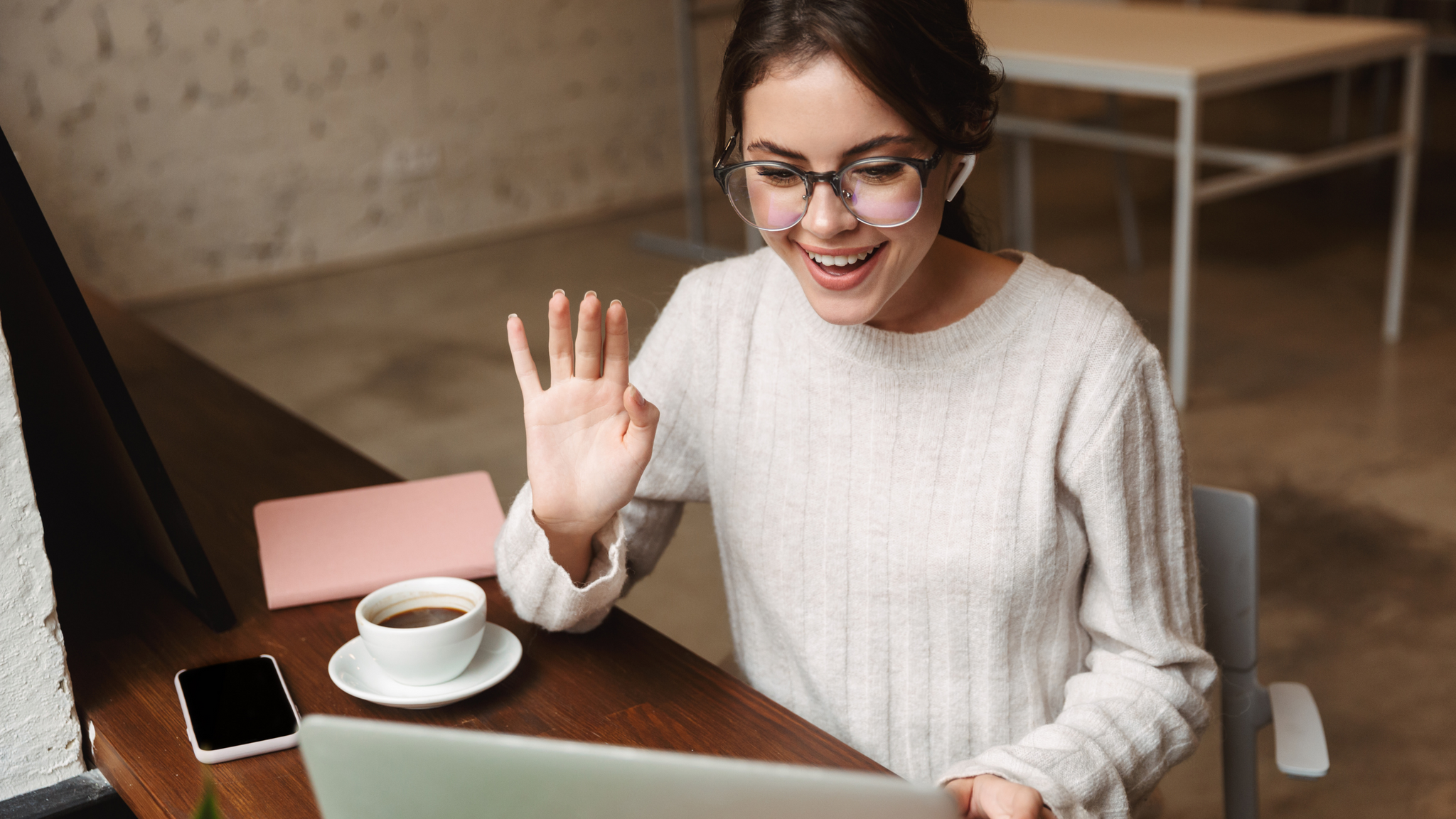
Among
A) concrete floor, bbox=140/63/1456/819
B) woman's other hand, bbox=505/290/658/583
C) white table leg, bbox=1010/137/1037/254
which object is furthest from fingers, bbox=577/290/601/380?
white table leg, bbox=1010/137/1037/254

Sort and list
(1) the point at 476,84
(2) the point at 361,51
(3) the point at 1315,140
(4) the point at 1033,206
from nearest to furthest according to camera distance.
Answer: (2) the point at 361,51
(1) the point at 476,84
(4) the point at 1033,206
(3) the point at 1315,140

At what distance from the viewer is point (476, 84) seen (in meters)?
5.02

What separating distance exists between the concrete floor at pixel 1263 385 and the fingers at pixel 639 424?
50 cm

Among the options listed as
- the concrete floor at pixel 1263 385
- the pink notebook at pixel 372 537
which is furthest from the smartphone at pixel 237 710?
the concrete floor at pixel 1263 385

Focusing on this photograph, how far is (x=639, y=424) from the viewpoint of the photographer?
0.95 meters

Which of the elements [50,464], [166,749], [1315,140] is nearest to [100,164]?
[50,464]

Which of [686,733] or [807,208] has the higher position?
[807,208]

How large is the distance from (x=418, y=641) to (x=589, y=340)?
25 cm

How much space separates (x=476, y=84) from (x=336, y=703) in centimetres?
441

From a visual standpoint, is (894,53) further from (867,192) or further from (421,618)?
(421,618)

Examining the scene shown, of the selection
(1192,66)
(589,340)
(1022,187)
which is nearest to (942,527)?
(589,340)

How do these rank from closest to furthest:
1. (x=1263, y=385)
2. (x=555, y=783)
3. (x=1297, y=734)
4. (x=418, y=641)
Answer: (x=555, y=783) < (x=418, y=641) < (x=1297, y=734) < (x=1263, y=385)

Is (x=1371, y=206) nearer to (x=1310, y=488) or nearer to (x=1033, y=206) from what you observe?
(x=1033, y=206)

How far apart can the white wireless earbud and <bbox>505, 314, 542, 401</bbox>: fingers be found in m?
0.37
